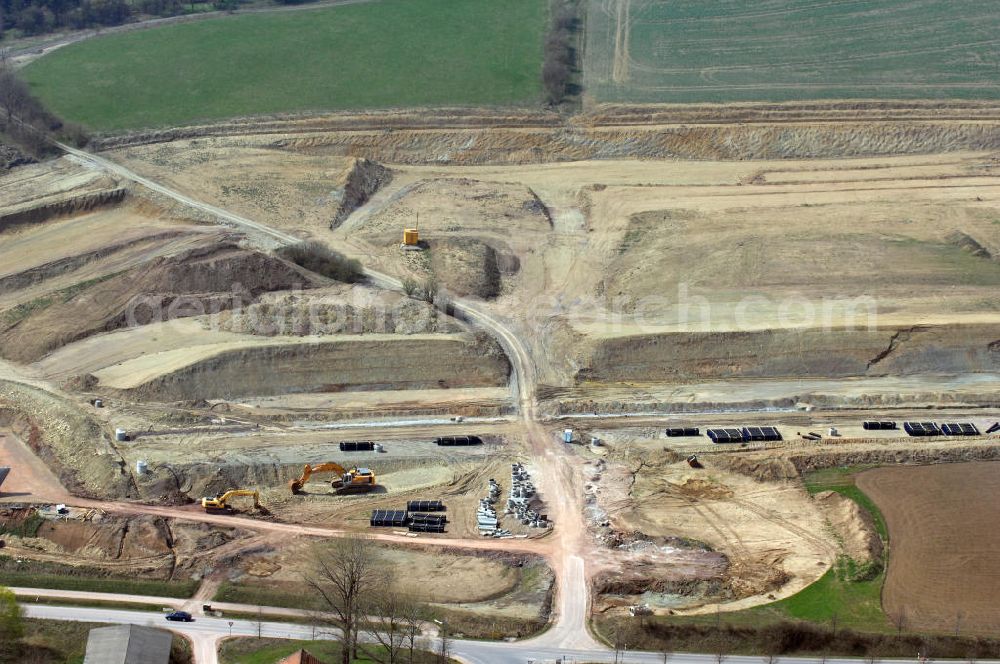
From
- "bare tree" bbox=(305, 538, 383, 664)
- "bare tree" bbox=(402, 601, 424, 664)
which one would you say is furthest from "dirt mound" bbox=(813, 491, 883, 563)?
"bare tree" bbox=(305, 538, 383, 664)

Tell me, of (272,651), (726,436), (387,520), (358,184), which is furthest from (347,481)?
(358,184)

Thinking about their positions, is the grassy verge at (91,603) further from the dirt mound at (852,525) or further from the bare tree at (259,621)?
the dirt mound at (852,525)

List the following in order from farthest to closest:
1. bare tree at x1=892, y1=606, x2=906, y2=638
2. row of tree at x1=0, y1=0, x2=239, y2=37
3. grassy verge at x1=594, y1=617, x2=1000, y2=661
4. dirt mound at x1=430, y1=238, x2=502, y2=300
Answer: row of tree at x1=0, y1=0, x2=239, y2=37, dirt mound at x1=430, y1=238, x2=502, y2=300, bare tree at x1=892, y1=606, x2=906, y2=638, grassy verge at x1=594, y1=617, x2=1000, y2=661

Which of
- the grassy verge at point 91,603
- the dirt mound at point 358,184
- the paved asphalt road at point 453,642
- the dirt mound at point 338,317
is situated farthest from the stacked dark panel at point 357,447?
the dirt mound at point 358,184

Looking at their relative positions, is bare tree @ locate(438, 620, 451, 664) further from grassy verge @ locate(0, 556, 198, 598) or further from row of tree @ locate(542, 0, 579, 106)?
row of tree @ locate(542, 0, 579, 106)

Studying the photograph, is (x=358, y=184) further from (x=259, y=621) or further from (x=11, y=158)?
(x=259, y=621)

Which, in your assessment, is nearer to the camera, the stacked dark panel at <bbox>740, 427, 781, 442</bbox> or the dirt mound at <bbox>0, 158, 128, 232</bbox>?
the stacked dark panel at <bbox>740, 427, 781, 442</bbox>

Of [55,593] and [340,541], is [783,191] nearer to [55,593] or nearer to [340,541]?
[340,541]

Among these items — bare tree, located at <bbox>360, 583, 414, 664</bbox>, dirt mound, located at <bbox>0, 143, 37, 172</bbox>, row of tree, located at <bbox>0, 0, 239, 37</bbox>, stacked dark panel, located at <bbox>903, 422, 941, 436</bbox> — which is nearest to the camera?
bare tree, located at <bbox>360, 583, 414, 664</bbox>
